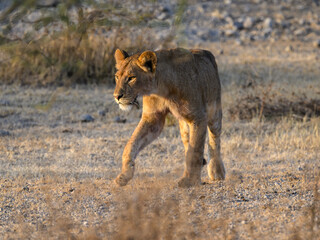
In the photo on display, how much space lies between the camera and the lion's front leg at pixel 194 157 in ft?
18.5

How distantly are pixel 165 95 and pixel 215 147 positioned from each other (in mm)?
1047

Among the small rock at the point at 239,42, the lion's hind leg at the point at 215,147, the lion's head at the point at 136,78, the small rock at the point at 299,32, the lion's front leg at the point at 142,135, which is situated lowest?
the small rock at the point at 299,32

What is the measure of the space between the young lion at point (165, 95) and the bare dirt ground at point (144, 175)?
0.84ft

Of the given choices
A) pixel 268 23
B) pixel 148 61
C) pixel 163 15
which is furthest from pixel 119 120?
pixel 268 23

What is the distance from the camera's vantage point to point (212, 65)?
6.34 meters

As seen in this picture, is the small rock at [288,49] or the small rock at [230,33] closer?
the small rock at [288,49]

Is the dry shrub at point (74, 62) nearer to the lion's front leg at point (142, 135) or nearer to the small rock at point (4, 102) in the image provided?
the small rock at point (4, 102)

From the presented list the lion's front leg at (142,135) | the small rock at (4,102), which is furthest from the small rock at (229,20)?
the lion's front leg at (142,135)

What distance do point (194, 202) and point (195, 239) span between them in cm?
116

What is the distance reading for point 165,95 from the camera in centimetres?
565

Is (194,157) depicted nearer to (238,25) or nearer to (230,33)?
(230,33)

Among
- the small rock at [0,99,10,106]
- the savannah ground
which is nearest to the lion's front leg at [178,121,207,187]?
the savannah ground

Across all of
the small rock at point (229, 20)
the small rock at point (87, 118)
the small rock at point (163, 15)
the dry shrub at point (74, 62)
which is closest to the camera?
the small rock at point (87, 118)

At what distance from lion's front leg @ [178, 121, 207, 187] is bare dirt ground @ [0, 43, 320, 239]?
11 cm
